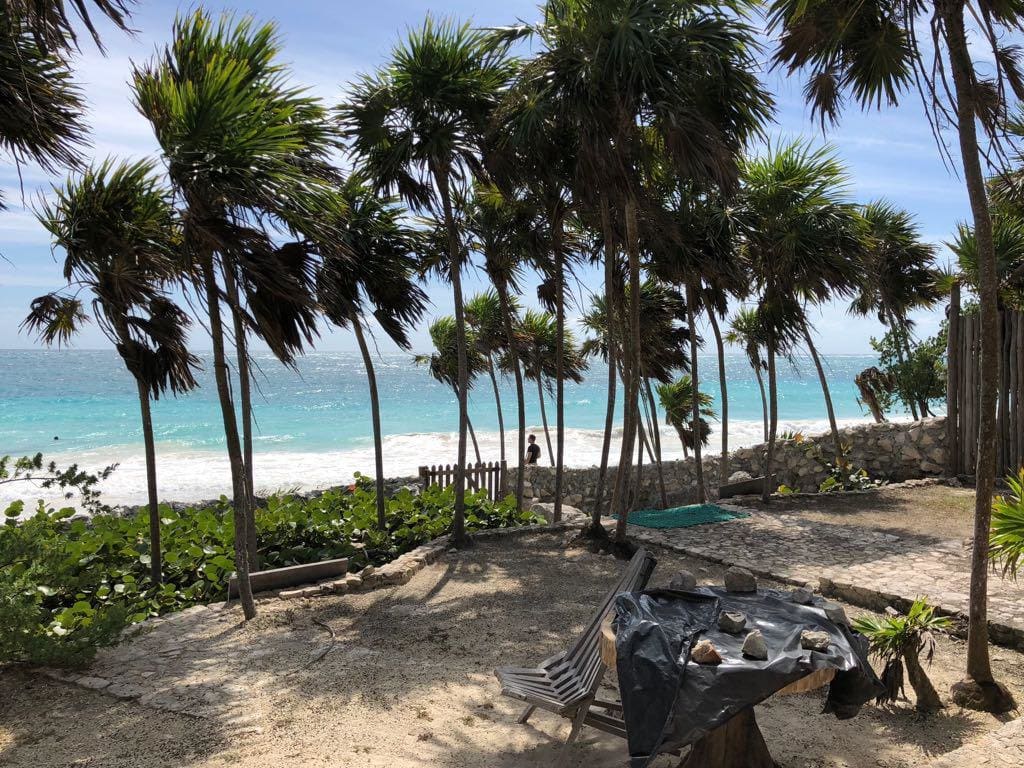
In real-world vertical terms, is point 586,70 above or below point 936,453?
above

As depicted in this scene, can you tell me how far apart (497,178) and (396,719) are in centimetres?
629

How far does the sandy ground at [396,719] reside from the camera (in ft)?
13.0

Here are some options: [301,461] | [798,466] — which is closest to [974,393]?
[798,466]

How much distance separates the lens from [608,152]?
7.55 m

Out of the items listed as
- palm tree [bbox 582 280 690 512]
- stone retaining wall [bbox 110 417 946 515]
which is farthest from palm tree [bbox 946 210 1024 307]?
palm tree [bbox 582 280 690 512]

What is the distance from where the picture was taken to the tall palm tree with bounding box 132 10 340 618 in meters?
5.42

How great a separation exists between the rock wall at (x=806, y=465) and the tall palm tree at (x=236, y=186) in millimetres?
11247

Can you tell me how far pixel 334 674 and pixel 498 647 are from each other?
128 centimetres

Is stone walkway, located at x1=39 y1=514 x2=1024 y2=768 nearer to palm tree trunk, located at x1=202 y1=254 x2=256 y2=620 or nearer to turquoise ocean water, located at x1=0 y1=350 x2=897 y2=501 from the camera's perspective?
palm tree trunk, located at x1=202 y1=254 x2=256 y2=620

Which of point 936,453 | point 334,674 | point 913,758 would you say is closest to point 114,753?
point 334,674

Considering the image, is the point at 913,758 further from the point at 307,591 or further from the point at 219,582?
the point at 219,582

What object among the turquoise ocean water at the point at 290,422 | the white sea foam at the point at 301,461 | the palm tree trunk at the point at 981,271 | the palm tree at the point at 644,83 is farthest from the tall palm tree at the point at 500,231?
the white sea foam at the point at 301,461

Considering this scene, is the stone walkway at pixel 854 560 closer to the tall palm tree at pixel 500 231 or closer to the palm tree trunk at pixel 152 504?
the tall palm tree at pixel 500 231

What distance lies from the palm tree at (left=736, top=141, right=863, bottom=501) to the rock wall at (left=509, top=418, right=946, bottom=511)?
4557 mm
